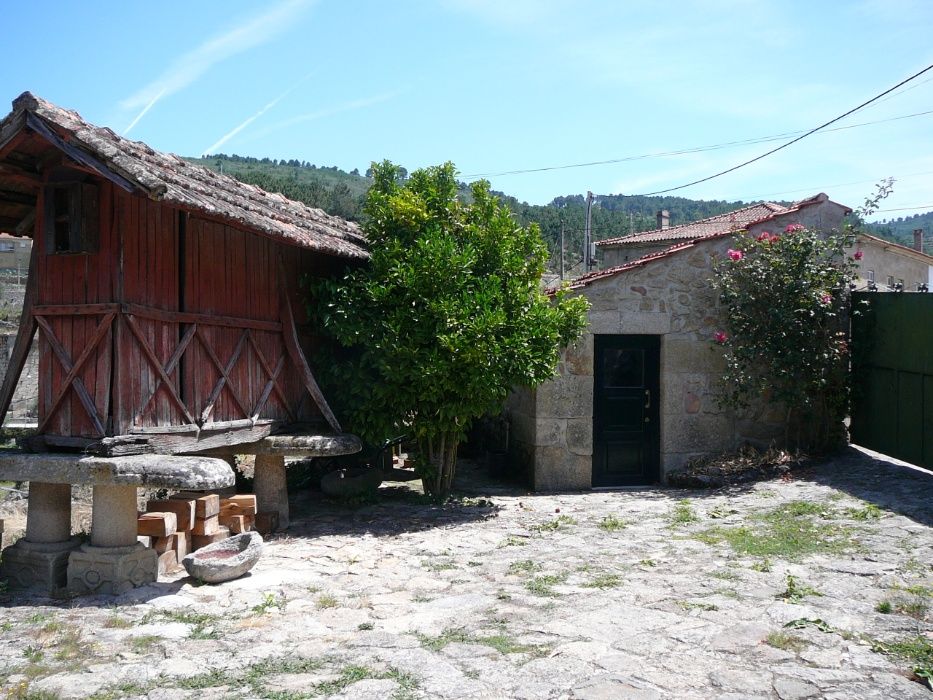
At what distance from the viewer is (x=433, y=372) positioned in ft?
26.3

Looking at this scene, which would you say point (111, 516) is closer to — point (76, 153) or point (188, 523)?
point (188, 523)

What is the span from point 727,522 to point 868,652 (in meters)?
3.51

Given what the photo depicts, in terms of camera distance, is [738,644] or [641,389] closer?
[738,644]

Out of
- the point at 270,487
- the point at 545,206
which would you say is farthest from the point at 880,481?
the point at 545,206

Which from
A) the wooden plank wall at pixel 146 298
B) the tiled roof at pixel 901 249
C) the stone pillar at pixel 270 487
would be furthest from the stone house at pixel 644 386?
the tiled roof at pixel 901 249

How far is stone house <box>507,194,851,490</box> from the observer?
10180mm

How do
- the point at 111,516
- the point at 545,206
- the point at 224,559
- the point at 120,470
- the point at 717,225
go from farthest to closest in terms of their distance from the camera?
the point at 545,206 < the point at 717,225 < the point at 224,559 < the point at 111,516 < the point at 120,470

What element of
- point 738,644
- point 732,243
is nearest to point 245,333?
point 738,644

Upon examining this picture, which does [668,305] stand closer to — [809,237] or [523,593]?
[809,237]

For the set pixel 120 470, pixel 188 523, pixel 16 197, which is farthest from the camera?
pixel 16 197

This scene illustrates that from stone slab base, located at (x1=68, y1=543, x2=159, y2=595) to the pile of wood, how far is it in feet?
0.87

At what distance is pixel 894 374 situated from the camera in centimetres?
984

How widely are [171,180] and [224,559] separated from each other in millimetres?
3062

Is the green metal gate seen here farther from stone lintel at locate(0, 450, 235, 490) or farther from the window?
the window
